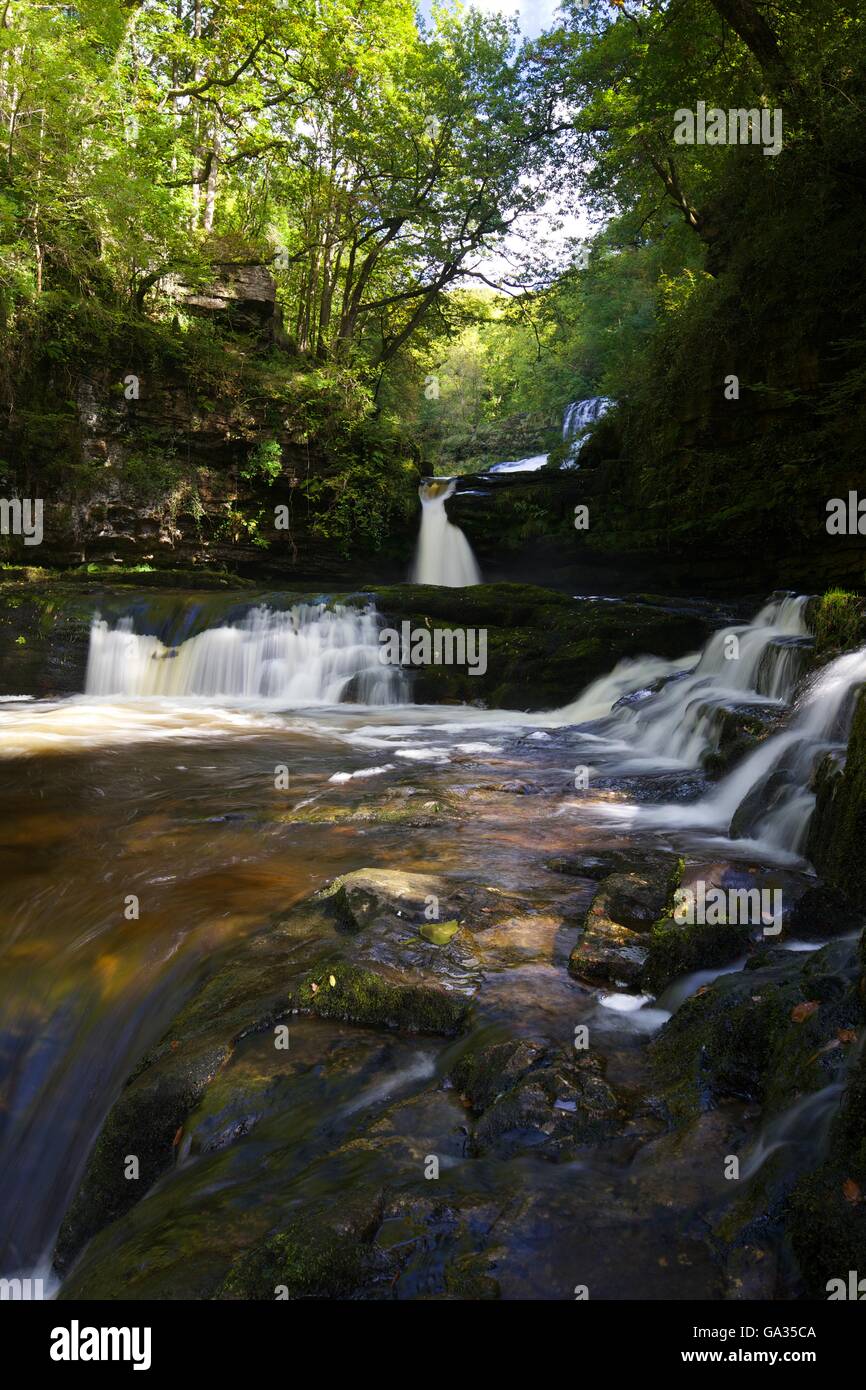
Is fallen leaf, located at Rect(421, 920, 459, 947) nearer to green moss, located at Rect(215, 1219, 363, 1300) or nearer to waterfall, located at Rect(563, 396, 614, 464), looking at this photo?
green moss, located at Rect(215, 1219, 363, 1300)

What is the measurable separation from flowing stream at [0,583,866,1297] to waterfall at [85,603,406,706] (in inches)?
10.7

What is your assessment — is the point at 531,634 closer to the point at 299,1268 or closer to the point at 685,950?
the point at 685,950

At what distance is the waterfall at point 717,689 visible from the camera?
25.7ft

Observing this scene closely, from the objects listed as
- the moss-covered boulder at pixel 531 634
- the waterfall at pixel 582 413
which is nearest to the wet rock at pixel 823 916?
the moss-covered boulder at pixel 531 634

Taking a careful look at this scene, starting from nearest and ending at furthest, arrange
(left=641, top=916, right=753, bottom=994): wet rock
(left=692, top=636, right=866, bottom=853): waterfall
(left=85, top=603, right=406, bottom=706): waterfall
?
(left=641, top=916, right=753, bottom=994): wet rock
(left=692, top=636, right=866, bottom=853): waterfall
(left=85, top=603, right=406, bottom=706): waterfall

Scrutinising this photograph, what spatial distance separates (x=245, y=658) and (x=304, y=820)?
785cm

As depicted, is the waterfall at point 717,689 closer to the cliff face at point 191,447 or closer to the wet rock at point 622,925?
the wet rock at point 622,925

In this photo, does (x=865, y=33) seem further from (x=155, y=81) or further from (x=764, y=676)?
(x=155, y=81)

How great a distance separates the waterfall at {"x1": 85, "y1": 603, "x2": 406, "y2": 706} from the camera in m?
12.9

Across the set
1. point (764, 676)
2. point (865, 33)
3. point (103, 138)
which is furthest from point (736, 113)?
point (103, 138)

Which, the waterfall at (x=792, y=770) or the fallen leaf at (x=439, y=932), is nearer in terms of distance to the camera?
the fallen leaf at (x=439, y=932)

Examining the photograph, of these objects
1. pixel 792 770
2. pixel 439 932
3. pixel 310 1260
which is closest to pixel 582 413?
pixel 792 770

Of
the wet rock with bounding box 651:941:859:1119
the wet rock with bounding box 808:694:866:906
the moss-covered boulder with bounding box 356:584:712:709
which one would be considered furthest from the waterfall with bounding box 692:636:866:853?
the moss-covered boulder with bounding box 356:584:712:709

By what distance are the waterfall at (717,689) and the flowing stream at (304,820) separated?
4 centimetres
